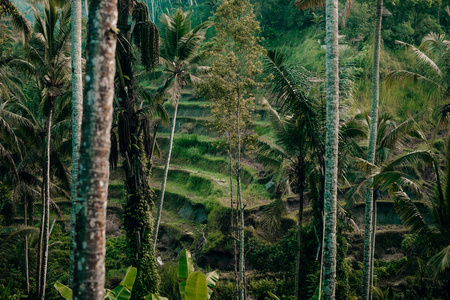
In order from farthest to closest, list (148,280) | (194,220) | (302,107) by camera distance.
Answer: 1. (194,220)
2. (148,280)
3. (302,107)

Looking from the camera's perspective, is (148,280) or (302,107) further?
(148,280)

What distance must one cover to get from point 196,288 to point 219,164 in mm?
Result: 18389

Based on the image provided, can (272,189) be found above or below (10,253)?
above

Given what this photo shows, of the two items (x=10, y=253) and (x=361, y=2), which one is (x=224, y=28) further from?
(x=361, y=2)

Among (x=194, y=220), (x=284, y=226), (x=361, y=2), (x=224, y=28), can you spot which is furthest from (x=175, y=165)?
(x=361, y=2)

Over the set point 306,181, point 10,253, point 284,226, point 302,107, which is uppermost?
point 302,107

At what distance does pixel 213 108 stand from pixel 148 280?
5.78m

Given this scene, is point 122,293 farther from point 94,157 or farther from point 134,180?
point 134,180

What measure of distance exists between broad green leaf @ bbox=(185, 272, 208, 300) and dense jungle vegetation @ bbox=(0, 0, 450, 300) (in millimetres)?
21

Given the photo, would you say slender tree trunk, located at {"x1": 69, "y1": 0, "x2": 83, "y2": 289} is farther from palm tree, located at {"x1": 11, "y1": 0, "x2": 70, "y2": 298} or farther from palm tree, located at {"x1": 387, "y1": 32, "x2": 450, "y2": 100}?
palm tree, located at {"x1": 387, "y1": 32, "x2": 450, "y2": 100}

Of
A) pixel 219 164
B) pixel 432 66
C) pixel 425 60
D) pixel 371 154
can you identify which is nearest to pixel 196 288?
pixel 371 154

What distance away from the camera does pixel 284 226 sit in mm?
18031

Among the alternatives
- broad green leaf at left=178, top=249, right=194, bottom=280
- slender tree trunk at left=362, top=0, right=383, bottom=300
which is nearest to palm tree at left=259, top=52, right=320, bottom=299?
slender tree trunk at left=362, top=0, right=383, bottom=300

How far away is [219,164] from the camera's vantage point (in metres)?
24.0
